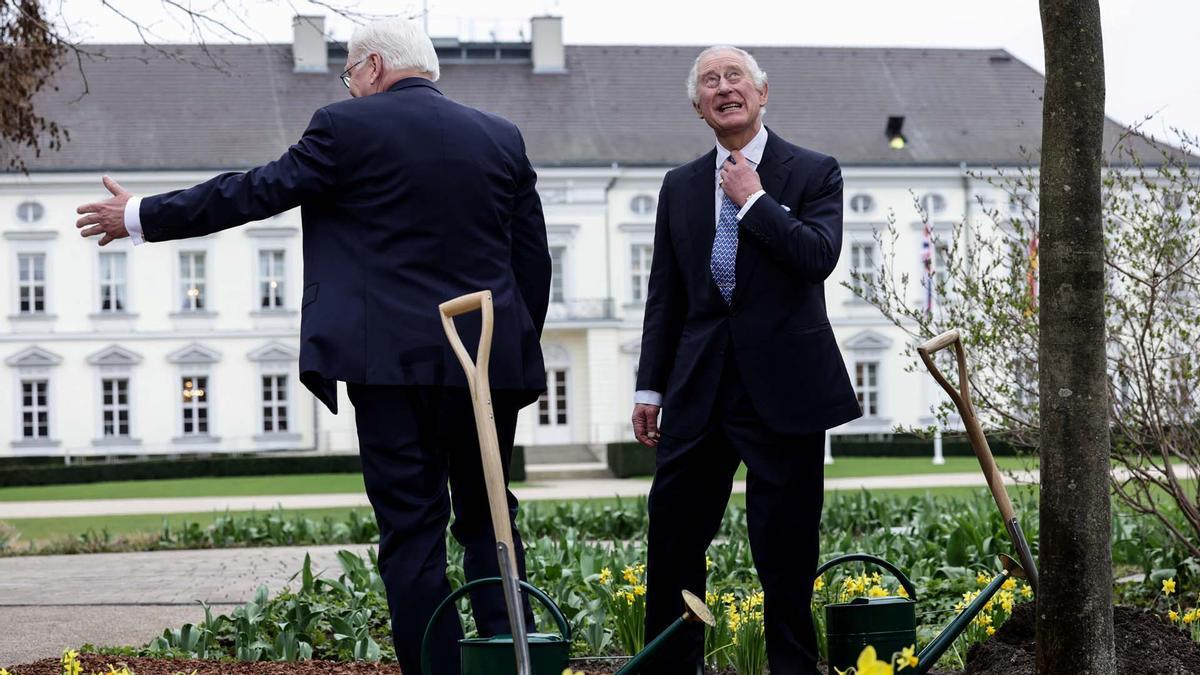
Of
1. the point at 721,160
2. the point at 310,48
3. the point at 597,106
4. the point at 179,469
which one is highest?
the point at 310,48

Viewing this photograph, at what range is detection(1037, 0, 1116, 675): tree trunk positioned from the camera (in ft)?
9.41

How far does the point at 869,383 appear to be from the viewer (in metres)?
37.1

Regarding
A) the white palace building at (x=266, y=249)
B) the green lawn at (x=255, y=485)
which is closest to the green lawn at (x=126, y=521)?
the green lawn at (x=255, y=485)

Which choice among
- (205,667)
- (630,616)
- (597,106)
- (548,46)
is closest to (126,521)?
(205,667)

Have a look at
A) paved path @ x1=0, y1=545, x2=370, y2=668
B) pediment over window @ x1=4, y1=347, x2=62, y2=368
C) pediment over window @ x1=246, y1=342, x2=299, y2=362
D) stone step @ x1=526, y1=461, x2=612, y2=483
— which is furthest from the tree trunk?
pediment over window @ x1=4, y1=347, x2=62, y2=368

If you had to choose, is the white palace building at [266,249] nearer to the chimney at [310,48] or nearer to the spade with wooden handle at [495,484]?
the chimney at [310,48]

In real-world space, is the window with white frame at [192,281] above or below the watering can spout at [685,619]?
above

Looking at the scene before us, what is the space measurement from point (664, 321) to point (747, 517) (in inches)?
20.8

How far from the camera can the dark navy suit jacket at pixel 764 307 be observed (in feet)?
9.94

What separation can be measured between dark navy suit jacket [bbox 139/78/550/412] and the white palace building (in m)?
30.6

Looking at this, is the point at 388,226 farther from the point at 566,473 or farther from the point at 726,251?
the point at 566,473

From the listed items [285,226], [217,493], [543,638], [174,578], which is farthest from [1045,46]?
[285,226]

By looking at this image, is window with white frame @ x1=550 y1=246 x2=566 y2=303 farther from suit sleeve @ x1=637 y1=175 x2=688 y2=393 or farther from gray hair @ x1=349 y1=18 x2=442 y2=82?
gray hair @ x1=349 y1=18 x2=442 y2=82

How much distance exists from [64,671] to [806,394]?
2.07 metres
